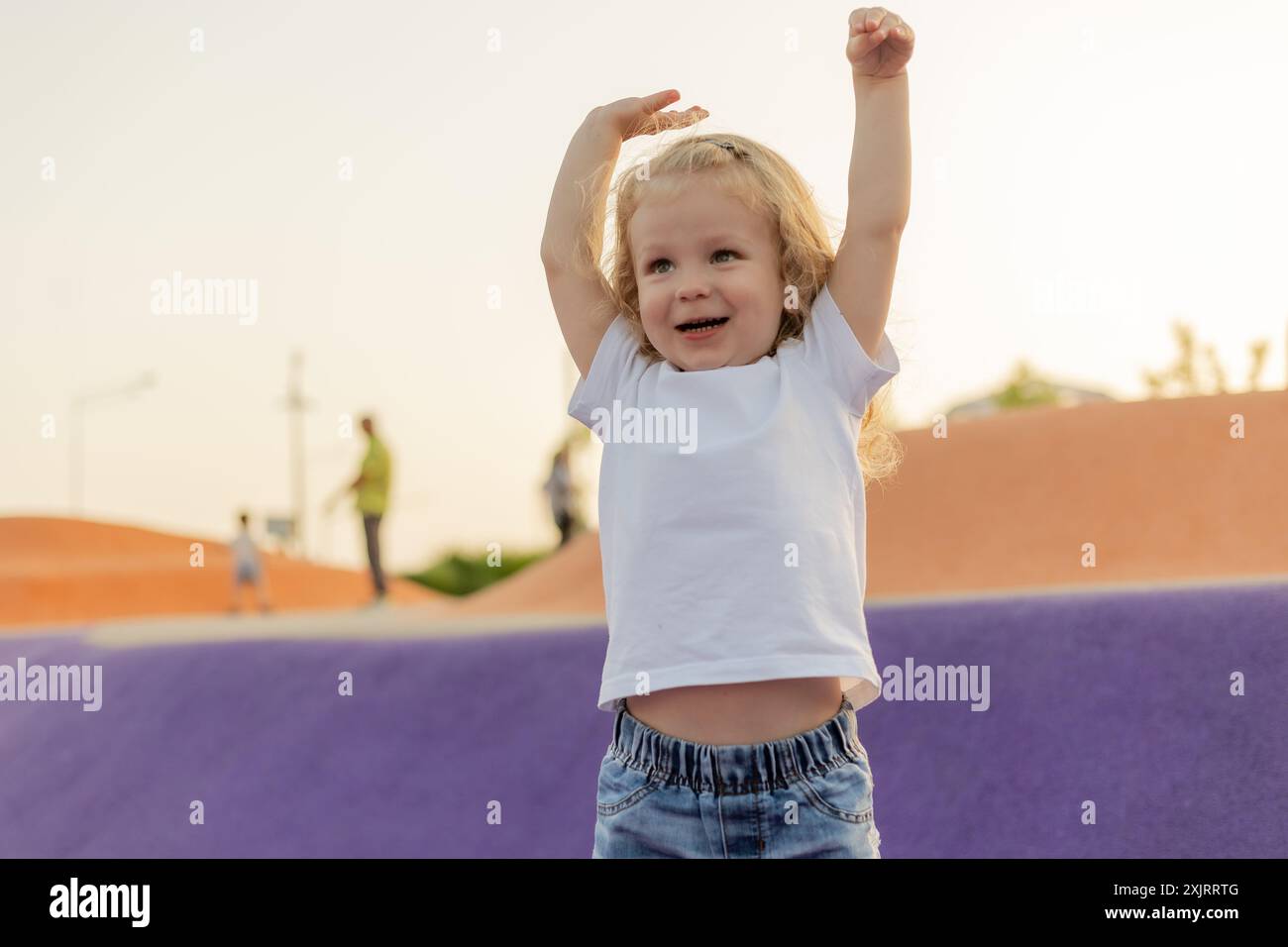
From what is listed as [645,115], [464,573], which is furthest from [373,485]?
[464,573]

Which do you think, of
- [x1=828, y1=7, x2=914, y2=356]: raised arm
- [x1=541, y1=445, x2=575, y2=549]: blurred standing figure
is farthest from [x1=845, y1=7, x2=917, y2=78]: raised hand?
[x1=541, y1=445, x2=575, y2=549]: blurred standing figure

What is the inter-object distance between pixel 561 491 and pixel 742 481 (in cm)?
1226

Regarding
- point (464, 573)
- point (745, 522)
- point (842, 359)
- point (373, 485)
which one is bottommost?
point (745, 522)

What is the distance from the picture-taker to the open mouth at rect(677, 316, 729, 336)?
2289mm

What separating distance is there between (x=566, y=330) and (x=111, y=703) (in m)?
5.78

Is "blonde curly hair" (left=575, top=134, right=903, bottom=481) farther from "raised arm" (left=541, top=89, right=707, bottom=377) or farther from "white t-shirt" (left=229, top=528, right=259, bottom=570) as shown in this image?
"white t-shirt" (left=229, top=528, right=259, bottom=570)

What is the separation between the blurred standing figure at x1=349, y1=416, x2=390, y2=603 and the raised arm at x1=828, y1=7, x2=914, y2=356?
8.99m

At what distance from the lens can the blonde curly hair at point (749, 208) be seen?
233cm

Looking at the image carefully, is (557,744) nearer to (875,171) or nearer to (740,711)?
(740,711)

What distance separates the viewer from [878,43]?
7.43 ft

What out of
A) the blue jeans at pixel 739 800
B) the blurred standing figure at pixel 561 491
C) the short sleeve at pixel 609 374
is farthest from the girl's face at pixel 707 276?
the blurred standing figure at pixel 561 491

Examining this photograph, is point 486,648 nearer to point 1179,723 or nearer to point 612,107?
point 1179,723

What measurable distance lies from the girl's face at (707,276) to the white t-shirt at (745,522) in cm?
5

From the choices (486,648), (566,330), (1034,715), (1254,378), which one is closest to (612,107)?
(566,330)
